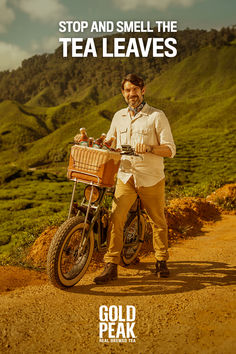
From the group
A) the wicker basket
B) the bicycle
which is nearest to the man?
the bicycle

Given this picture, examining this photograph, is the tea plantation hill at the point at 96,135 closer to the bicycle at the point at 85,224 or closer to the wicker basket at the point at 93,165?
the bicycle at the point at 85,224

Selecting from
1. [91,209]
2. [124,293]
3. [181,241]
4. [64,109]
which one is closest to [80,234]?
[91,209]

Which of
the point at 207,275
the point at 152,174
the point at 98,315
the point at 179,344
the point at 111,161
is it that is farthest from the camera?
the point at 207,275

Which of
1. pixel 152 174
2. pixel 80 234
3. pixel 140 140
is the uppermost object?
pixel 140 140

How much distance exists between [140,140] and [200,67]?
191605 millimetres

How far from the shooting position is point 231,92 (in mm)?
124312

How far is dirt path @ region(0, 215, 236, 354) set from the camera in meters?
2.88

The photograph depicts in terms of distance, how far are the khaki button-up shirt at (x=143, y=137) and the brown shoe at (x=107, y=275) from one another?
0.99m

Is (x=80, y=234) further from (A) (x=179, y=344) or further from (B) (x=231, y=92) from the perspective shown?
(B) (x=231, y=92)

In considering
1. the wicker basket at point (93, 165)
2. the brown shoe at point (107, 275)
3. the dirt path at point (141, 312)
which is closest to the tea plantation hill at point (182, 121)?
the dirt path at point (141, 312)

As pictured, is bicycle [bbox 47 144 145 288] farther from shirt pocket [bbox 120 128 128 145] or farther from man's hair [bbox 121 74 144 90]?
man's hair [bbox 121 74 144 90]

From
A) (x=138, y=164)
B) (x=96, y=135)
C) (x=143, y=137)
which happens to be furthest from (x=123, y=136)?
(x=96, y=135)

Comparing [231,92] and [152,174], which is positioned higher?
[231,92]

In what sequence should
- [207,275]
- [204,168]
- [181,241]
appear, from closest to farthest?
[207,275]
[181,241]
[204,168]
